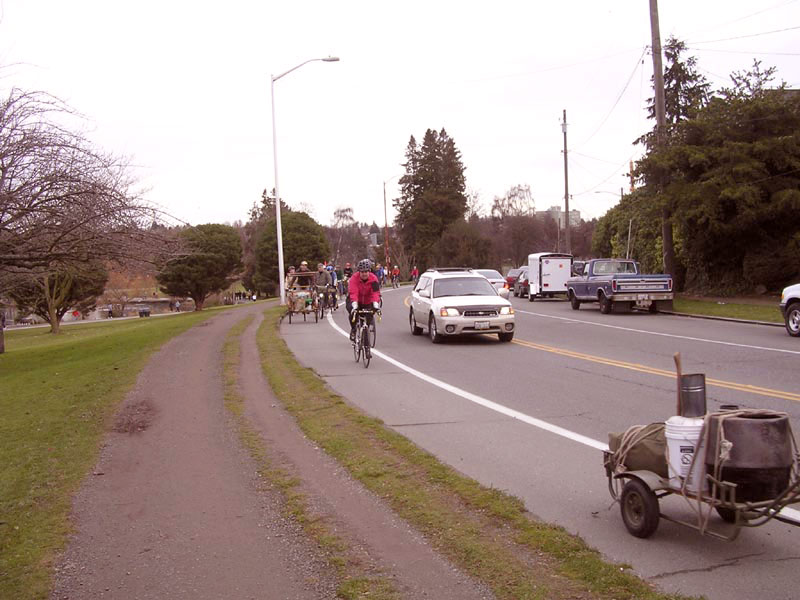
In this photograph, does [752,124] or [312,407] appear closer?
[312,407]

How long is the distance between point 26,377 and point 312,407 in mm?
9972

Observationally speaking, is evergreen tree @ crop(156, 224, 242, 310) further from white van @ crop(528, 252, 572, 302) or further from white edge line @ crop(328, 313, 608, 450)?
white edge line @ crop(328, 313, 608, 450)

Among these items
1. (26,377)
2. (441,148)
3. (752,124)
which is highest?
(441,148)

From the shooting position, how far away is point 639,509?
5.00 m

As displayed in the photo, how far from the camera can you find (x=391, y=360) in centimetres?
1484

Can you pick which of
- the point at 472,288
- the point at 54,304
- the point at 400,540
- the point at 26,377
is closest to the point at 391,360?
the point at 472,288

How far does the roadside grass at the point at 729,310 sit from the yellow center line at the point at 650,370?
29.4ft

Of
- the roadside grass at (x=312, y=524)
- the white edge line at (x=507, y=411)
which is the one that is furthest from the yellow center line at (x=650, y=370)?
the roadside grass at (x=312, y=524)

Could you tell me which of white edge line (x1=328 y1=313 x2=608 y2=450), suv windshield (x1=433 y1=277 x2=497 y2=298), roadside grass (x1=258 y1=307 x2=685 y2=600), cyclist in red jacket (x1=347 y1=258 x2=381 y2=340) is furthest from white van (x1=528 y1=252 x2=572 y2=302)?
roadside grass (x1=258 y1=307 x2=685 y2=600)

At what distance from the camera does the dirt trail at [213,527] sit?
4.34 meters

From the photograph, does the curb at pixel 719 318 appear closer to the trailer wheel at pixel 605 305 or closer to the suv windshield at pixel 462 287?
the trailer wheel at pixel 605 305

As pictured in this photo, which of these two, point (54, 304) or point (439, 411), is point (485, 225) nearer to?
point (54, 304)

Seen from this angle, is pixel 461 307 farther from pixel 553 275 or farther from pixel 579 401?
pixel 553 275

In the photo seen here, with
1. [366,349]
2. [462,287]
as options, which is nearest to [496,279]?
[462,287]
